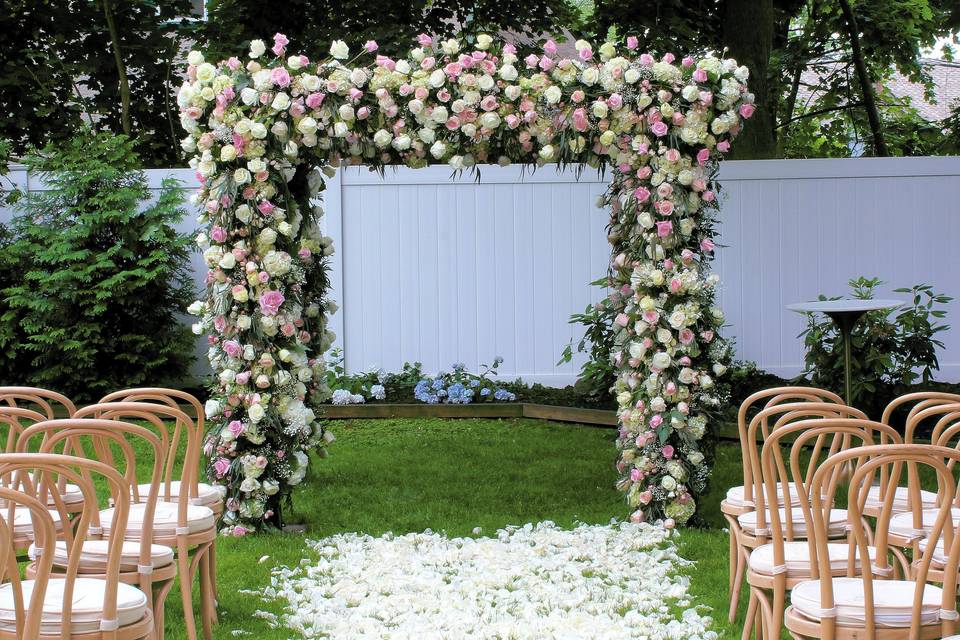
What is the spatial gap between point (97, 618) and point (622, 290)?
10.7 ft

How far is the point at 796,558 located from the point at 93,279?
6.13 meters

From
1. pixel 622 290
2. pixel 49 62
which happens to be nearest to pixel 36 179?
pixel 49 62

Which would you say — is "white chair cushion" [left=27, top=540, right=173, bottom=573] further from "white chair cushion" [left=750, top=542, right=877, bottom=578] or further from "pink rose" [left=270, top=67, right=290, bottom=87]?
"pink rose" [left=270, top=67, right=290, bottom=87]

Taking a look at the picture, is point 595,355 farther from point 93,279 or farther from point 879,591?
point 879,591

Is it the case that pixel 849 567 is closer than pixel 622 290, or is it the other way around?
pixel 849 567

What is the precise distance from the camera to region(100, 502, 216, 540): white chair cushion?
348 centimetres

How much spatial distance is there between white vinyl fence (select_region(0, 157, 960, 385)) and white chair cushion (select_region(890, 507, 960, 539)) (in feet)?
15.7

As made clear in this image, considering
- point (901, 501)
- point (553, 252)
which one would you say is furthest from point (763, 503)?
point (553, 252)

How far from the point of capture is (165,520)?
A: 11.6 feet

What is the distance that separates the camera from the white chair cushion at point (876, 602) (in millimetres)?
2496

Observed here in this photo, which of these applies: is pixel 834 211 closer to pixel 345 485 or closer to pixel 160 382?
pixel 345 485

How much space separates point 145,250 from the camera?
8.06 m

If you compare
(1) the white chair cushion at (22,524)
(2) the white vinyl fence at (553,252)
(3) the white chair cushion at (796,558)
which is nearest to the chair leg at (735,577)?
(3) the white chair cushion at (796,558)

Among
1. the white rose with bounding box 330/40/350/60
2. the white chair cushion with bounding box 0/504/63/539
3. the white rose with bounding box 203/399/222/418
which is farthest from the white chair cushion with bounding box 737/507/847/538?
the white rose with bounding box 330/40/350/60
